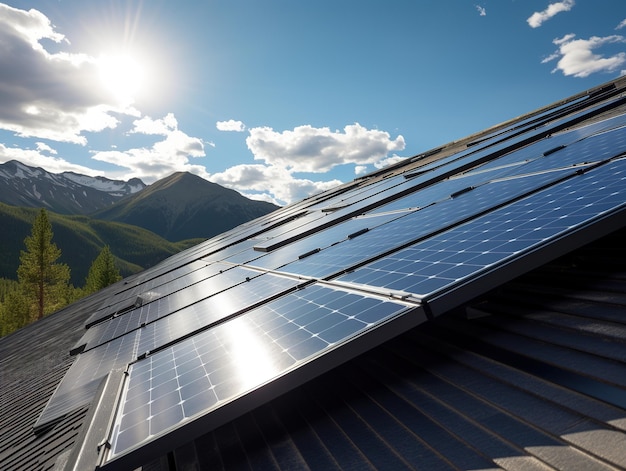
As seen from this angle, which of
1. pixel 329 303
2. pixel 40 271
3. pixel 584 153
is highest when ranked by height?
pixel 40 271

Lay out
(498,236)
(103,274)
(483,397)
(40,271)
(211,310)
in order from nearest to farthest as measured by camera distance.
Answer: (483,397) < (498,236) < (211,310) < (40,271) < (103,274)

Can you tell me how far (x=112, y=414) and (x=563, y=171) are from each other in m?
6.99

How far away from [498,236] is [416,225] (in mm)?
2646

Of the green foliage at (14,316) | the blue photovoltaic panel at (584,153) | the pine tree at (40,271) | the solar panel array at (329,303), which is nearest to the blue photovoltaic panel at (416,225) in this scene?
the solar panel array at (329,303)

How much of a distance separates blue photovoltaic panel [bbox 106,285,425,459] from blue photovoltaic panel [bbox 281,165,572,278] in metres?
1.48

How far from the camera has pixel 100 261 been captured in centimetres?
6425

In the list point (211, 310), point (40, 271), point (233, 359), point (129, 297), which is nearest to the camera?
point (233, 359)

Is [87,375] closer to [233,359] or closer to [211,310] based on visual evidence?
[211,310]

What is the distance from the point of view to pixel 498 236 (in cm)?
445

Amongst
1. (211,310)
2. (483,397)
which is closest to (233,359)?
(483,397)

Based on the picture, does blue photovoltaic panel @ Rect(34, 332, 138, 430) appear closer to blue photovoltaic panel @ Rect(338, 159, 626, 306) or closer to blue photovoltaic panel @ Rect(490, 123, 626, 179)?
blue photovoltaic panel @ Rect(338, 159, 626, 306)

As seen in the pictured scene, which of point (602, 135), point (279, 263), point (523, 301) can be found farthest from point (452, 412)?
point (602, 135)

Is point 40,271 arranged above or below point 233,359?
above

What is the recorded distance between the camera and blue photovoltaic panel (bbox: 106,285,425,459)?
10.6 ft
